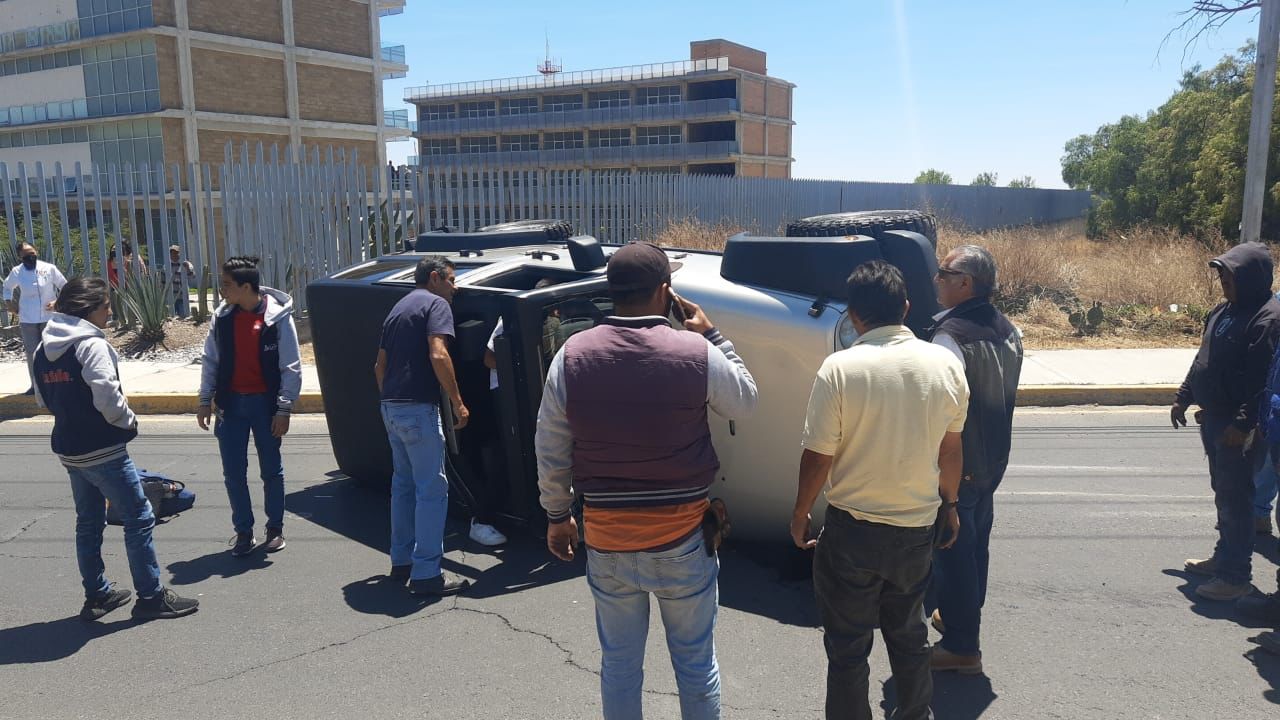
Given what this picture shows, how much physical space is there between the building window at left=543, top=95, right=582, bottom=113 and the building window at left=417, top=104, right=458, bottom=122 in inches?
420

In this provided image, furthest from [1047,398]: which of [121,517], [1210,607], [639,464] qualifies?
[121,517]

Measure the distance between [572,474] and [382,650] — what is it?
1.77 m

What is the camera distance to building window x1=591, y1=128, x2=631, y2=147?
86438 millimetres

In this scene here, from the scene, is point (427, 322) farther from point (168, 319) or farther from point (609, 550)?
point (168, 319)

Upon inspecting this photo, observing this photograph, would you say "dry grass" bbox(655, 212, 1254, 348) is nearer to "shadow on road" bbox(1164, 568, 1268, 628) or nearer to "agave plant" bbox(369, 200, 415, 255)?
"agave plant" bbox(369, 200, 415, 255)

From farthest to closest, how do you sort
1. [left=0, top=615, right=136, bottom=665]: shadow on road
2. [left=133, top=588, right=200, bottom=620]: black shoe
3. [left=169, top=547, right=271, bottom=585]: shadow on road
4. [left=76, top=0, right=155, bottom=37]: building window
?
[left=76, top=0, right=155, bottom=37]: building window, [left=169, top=547, right=271, bottom=585]: shadow on road, [left=133, top=588, right=200, bottom=620]: black shoe, [left=0, top=615, right=136, bottom=665]: shadow on road

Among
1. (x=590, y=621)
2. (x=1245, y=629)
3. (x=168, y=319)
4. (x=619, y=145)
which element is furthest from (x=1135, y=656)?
(x=619, y=145)

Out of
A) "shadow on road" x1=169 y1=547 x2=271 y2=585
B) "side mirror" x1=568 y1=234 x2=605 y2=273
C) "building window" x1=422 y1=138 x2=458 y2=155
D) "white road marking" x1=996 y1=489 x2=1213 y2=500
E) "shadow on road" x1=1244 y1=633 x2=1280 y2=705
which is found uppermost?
"building window" x1=422 y1=138 x2=458 y2=155

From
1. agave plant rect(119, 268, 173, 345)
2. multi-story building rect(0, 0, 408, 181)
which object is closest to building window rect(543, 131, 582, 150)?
multi-story building rect(0, 0, 408, 181)

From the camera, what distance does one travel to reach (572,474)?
2.96m

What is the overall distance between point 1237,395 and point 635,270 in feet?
10.7

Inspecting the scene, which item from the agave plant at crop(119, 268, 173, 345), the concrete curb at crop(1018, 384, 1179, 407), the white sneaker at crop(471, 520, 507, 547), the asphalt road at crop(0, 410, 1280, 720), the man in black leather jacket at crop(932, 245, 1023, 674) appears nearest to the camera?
the man in black leather jacket at crop(932, 245, 1023, 674)

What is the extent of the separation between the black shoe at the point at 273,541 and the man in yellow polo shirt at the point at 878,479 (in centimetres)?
353

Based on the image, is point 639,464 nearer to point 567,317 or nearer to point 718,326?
point 718,326
